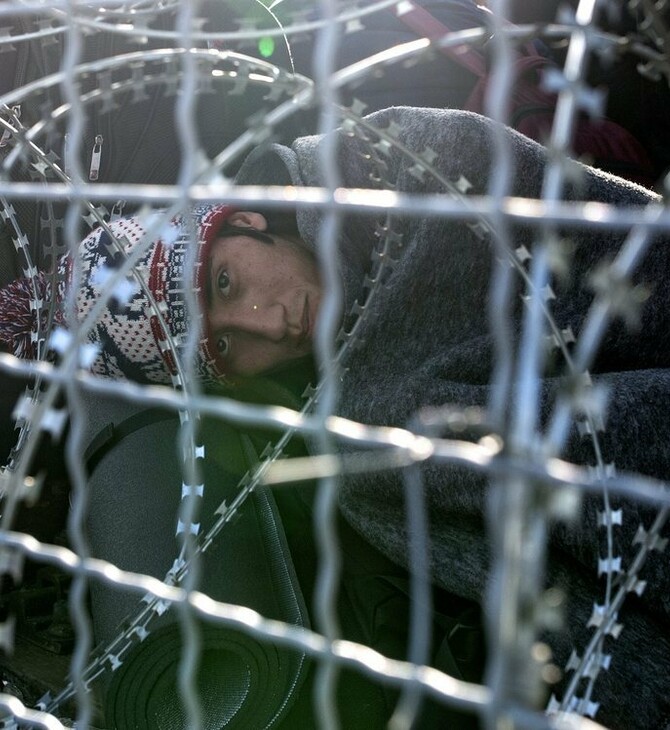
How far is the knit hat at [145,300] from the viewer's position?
1.37m

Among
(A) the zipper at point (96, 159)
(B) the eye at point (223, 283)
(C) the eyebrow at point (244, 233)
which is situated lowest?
(B) the eye at point (223, 283)

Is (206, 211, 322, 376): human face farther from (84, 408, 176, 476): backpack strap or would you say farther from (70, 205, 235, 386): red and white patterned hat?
(84, 408, 176, 476): backpack strap

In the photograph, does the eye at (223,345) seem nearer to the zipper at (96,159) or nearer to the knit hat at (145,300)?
the knit hat at (145,300)

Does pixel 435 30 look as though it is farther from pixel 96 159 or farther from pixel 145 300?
pixel 145 300

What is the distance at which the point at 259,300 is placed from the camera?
4.68 feet

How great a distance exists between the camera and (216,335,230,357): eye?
1.44m

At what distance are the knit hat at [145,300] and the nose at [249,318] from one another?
28 millimetres

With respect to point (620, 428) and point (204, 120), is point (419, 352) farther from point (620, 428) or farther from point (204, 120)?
point (204, 120)

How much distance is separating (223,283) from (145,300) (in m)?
0.12

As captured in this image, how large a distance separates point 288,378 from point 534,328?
3.82 feet

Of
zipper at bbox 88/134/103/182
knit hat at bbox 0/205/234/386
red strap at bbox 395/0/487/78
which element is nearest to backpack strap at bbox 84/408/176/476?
knit hat at bbox 0/205/234/386

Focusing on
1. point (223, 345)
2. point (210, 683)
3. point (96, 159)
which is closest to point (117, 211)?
point (96, 159)

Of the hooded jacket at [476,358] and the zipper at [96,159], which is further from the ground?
the zipper at [96,159]

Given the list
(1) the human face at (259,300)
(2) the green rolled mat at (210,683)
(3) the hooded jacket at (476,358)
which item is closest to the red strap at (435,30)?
(3) the hooded jacket at (476,358)
